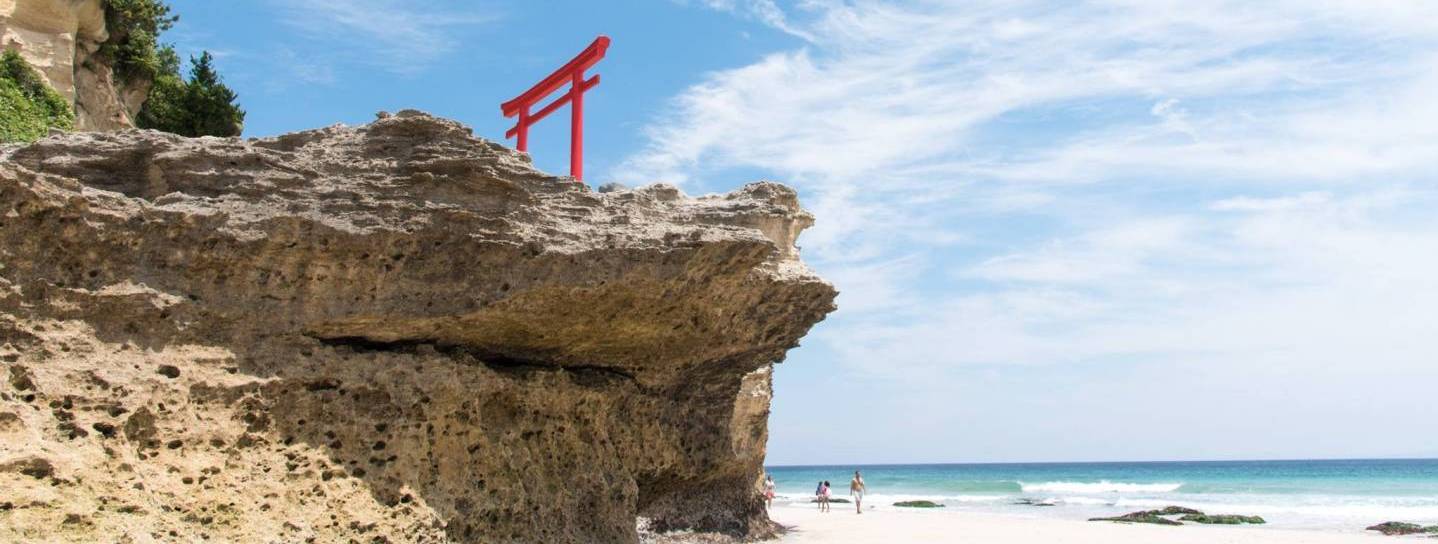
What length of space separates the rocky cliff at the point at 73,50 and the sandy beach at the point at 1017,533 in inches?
619

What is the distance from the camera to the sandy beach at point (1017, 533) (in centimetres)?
2138

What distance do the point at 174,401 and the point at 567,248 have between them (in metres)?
3.03

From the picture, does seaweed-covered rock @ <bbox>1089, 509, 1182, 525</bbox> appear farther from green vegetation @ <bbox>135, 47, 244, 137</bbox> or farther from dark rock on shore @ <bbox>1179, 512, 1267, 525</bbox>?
green vegetation @ <bbox>135, 47, 244, 137</bbox>

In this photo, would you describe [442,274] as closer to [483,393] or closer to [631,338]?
[483,393]

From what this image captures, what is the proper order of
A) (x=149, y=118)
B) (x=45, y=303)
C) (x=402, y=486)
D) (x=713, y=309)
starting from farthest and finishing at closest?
(x=149, y=118)
(x=713, y=309)
(x=402, y=486)
(x=45, y=303)

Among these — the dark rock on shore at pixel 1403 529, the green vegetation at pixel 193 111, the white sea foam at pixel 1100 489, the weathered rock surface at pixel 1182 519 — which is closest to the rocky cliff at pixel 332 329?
the green vegetation at pixel 193 111

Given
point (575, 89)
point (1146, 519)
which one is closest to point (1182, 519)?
point (1146, 519)

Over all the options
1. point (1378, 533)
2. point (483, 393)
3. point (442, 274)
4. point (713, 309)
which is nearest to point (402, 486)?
point (483, 393)

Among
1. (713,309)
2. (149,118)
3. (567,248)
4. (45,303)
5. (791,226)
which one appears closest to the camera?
(45,303)

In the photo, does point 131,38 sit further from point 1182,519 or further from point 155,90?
point 1182,519

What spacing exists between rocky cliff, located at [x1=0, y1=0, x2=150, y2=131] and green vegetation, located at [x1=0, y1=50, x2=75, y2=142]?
0.91 metres

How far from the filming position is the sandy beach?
70.1 feet

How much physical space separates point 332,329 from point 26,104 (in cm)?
1241

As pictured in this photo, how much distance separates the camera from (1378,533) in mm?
26750
